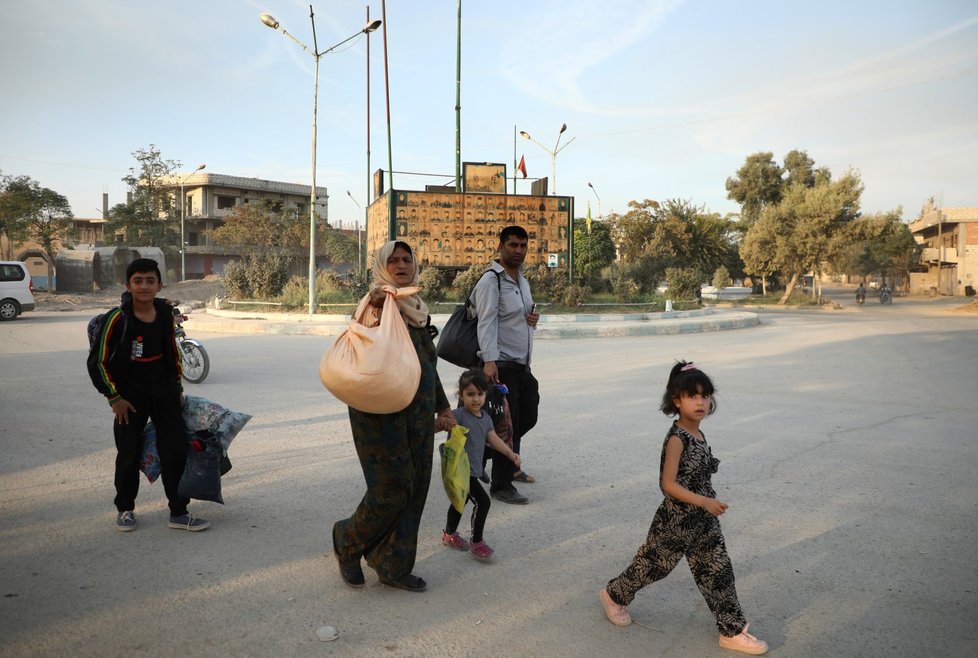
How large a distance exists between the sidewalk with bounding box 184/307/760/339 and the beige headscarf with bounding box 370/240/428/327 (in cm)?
1402

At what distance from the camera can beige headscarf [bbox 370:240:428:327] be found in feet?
10.4

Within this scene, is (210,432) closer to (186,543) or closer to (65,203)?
(186,543)

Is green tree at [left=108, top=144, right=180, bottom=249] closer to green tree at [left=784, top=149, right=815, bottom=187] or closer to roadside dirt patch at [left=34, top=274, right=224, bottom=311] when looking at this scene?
roadside dirt patch at [left=34, top=274, right=224, bottom=311]

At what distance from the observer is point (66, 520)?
13.5 ft

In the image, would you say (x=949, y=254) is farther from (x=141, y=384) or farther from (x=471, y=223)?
(x=141, y=384)

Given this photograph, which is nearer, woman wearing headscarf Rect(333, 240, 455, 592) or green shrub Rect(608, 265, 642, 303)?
woman wearing headscarf Rect(333, 240, 455, 592)

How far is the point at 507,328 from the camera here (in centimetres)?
463

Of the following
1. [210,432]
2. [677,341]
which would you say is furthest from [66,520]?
[677,341]

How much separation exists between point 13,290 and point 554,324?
55.2 ft

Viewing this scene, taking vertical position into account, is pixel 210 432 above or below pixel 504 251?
below

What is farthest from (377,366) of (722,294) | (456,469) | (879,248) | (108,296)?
(879,248)

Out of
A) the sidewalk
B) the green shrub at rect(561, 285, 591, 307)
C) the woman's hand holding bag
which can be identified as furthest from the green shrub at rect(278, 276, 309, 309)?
the woman's hand holding bag

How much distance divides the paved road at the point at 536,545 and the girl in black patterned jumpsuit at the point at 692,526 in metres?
0.16

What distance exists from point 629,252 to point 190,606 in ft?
137
